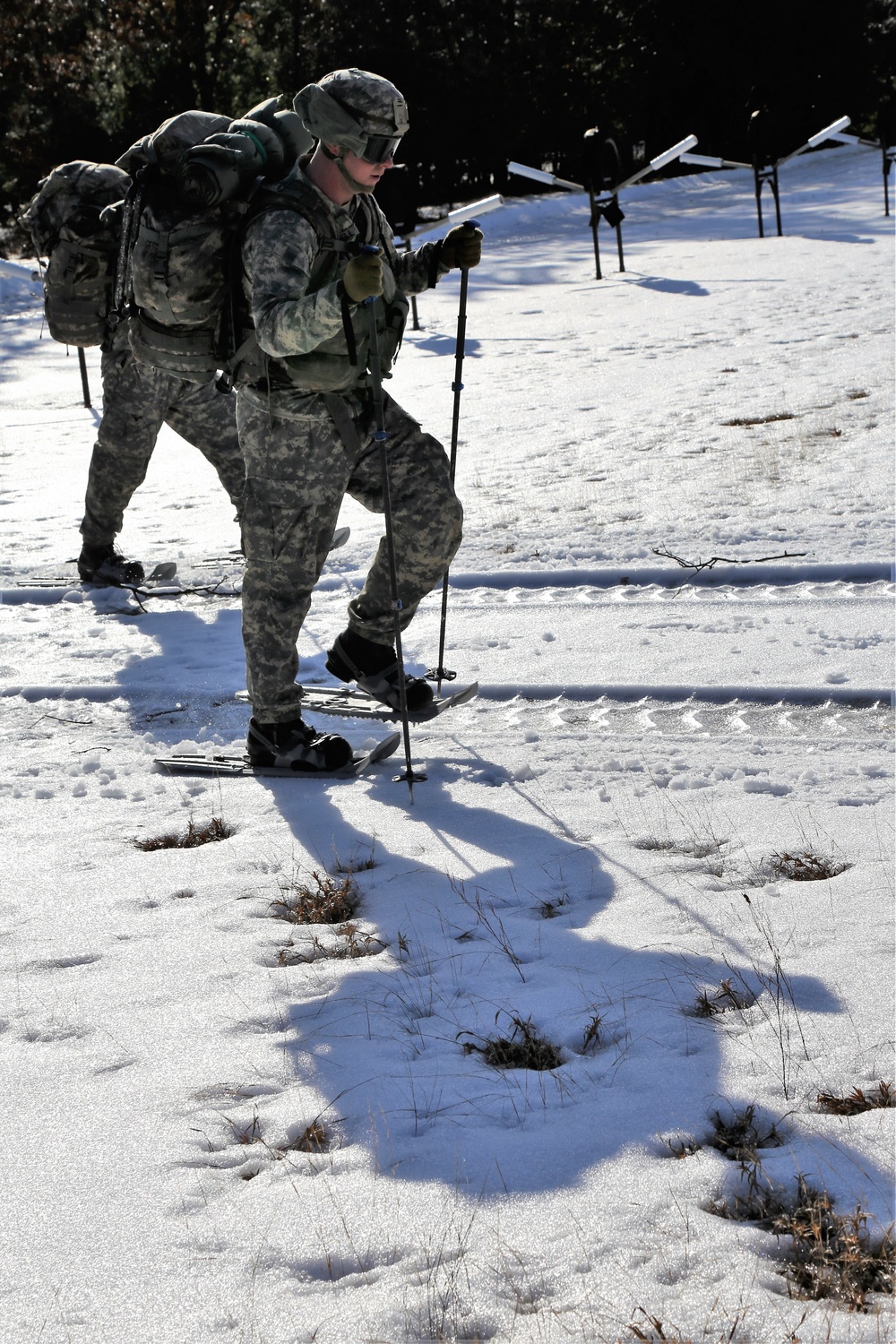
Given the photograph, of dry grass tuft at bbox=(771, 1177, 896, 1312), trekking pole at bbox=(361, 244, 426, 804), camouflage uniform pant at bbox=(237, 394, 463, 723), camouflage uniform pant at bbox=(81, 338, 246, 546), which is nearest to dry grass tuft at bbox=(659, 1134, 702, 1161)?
dry grass tuft at bbox=(771, 1177, 896, 1312)

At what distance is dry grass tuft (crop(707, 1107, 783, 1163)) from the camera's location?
7.91 feet

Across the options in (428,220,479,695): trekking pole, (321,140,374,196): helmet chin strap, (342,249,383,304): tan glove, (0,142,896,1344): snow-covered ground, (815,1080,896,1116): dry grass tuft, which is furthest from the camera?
(428,220,479,695): trekking pole

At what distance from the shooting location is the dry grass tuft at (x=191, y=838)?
163 inches

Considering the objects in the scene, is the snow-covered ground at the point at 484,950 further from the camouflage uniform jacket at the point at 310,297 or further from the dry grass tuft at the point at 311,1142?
the camouflage uniform jacket at the point at 310,297

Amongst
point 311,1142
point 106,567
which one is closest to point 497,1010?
point 311,1142

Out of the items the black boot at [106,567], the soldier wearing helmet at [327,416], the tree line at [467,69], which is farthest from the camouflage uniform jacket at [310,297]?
the tree line at [467,69]

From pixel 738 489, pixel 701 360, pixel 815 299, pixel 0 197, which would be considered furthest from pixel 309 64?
pixel 738 489

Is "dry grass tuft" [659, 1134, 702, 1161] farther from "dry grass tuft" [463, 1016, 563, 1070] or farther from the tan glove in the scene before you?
the tan glove

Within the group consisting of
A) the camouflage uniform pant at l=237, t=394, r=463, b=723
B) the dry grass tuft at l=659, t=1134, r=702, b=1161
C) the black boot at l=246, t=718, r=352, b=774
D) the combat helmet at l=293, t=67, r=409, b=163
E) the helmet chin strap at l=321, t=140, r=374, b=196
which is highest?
the combat helmet at l=293, t=67, r=409, b=163

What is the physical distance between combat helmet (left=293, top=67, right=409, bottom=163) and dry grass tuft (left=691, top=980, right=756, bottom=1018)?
265 centimetres

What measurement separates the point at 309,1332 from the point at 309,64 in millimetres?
31286

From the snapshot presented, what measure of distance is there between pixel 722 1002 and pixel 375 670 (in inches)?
95.7

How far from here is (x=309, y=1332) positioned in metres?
2.05

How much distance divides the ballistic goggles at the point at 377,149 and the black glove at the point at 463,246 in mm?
361
